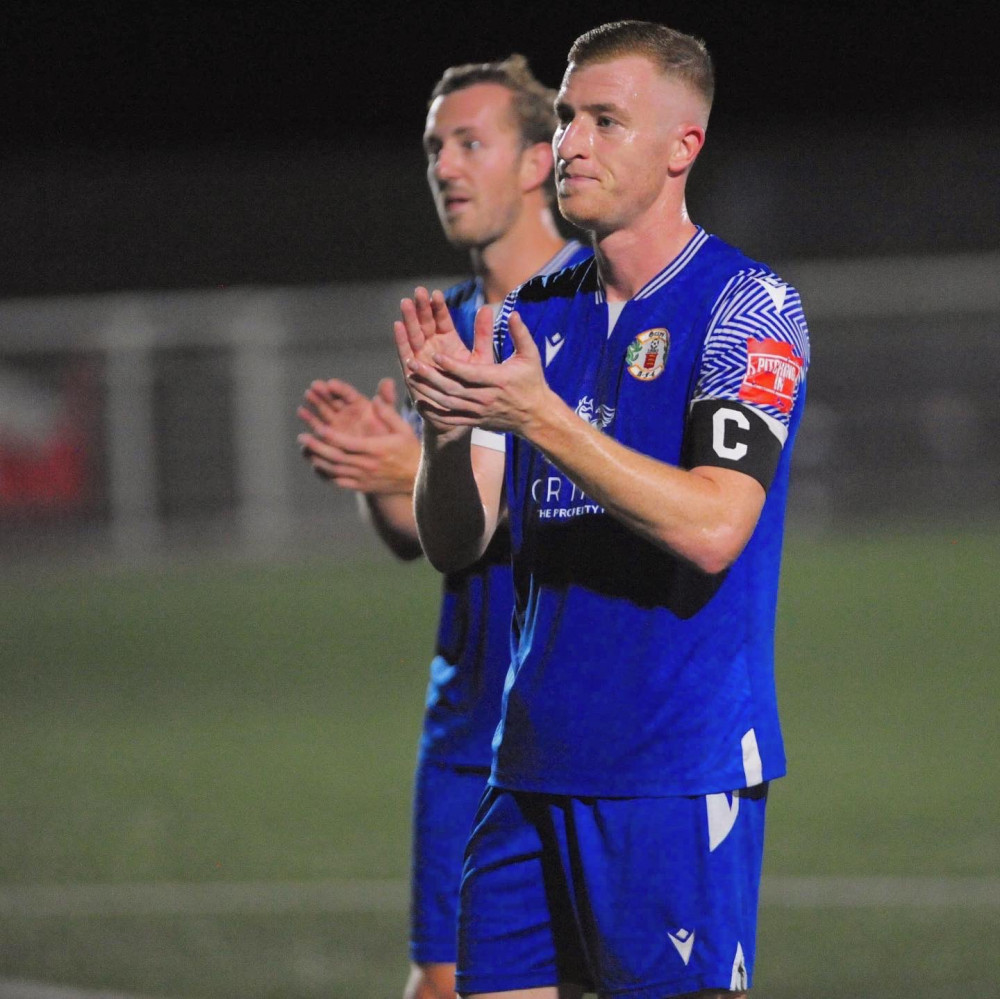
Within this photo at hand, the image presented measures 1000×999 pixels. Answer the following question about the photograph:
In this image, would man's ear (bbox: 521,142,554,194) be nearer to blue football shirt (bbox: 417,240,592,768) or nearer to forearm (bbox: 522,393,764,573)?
blue football shirt (bbox: 417,240,592,768)

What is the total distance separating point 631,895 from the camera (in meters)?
3.12

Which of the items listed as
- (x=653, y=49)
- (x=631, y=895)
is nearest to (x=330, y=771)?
(x=631, y=895)

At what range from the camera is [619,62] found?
3.23 m

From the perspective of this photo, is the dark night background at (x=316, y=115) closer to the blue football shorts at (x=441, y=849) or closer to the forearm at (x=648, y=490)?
the blue football shorts at (x=441, y=849)

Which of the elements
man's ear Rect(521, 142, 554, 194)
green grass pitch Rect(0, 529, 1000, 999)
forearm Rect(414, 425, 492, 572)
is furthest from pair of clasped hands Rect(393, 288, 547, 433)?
green grass pitch Rect(0, 529, 1000, 999)

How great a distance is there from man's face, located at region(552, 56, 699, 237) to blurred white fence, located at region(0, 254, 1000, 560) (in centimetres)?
1542

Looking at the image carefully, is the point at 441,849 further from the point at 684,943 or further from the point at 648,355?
the point at 648,355

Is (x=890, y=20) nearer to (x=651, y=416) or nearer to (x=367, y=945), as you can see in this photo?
(x=367, y=945)

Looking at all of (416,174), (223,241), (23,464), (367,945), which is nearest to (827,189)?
(416,174)

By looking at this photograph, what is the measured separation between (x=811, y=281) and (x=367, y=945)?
1440cm

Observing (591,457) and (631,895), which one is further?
(631,895)

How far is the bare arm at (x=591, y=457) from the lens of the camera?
2.83 m

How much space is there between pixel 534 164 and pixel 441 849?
5.87ft

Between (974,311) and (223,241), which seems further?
(223,241)
